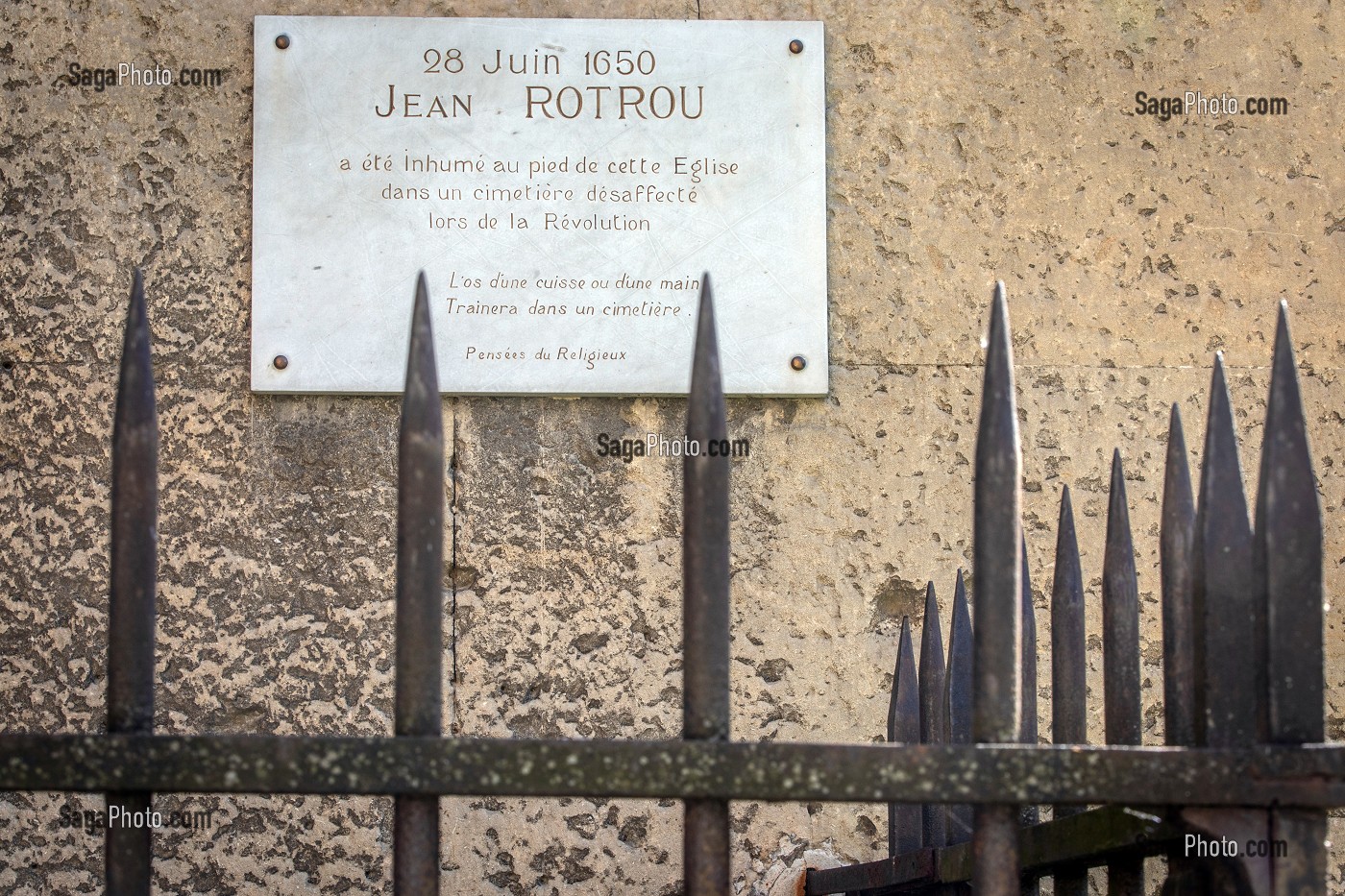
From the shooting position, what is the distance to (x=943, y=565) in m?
3.37

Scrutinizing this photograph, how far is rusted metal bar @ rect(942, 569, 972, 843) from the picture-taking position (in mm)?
1899

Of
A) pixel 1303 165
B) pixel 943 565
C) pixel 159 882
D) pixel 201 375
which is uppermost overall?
pixel 1303 165

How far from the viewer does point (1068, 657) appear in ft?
5.47

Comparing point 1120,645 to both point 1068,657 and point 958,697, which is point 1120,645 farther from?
point 958,697

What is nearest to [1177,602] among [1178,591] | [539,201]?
[1178,591]

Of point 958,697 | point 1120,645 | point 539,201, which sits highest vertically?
point 539,201

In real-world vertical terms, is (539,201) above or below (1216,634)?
above

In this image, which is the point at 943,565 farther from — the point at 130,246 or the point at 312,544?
the point at 130,246

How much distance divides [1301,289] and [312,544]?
243 cm

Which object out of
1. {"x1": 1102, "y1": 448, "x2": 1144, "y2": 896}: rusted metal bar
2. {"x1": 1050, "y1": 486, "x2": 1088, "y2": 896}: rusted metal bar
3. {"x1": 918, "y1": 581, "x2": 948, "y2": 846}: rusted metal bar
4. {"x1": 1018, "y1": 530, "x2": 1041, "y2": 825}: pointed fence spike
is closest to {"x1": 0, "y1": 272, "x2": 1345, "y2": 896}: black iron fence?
{"x1": 1102, "y1": 448, "x2": 1144, "y2": 896}: rusted metal bar

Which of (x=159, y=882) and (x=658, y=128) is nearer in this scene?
(x=159, y=882)

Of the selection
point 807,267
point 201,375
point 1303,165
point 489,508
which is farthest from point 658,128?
point 1303,165

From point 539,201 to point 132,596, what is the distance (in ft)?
7.56

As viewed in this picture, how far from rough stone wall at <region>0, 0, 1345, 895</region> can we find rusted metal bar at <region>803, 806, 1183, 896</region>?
1.10 m
